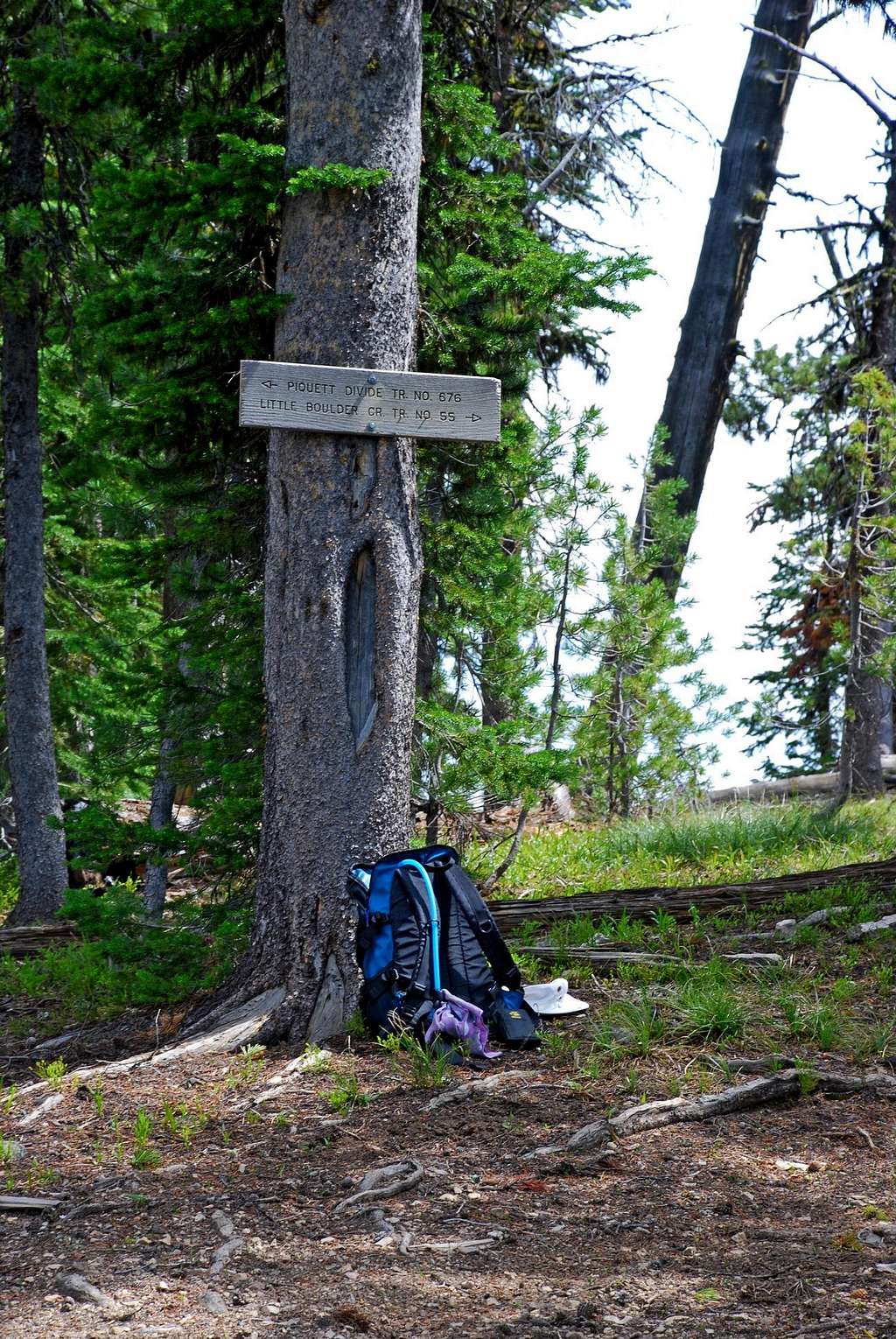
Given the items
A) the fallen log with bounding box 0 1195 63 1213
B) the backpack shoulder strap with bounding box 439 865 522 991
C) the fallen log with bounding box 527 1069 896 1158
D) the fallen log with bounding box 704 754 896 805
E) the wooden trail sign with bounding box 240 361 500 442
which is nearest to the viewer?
the fallen log with bounding box 0 1195 63 1213

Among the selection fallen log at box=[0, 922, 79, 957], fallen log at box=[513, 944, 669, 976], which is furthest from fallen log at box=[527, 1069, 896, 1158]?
fallen log at box=[0, 922, 79, 957]

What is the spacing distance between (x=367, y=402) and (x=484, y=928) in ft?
8.11

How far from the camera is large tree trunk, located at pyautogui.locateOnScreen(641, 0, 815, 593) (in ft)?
41.4

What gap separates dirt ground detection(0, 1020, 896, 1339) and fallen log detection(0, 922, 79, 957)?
389cm

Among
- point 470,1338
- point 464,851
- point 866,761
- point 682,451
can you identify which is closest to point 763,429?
point 682,451

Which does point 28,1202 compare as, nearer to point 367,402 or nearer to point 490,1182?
point 490,1182

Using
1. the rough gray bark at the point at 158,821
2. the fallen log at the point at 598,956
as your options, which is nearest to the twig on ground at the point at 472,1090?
the fallen log at the point at 598,956

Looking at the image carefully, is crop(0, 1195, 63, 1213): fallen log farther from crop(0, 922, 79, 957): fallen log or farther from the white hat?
crop(0, 922, 79, 957): fallen log

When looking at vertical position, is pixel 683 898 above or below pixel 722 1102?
above

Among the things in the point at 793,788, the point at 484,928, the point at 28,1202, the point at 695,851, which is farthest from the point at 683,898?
the point at 793,788

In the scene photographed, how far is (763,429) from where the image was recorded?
16.6 m

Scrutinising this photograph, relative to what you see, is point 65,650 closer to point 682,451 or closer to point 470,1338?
point 682,451

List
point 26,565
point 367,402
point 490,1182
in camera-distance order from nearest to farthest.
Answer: point 490,1182, point 367,402, point 26,565

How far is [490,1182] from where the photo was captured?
405cm
